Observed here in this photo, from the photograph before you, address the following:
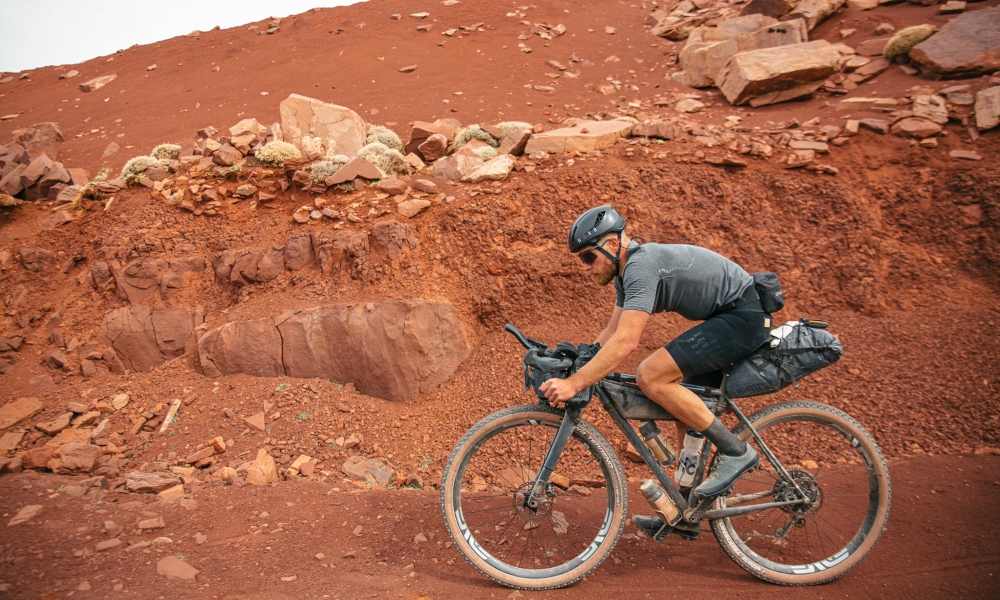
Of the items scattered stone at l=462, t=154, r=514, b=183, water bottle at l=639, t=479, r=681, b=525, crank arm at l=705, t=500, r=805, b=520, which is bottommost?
crank arm at l=705, t=500, r=805, b=520

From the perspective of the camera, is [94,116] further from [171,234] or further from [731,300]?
[731,300]

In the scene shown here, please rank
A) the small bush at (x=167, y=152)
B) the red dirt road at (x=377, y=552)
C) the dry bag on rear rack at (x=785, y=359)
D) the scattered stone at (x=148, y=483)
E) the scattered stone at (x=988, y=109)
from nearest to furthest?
the dry bag on rear rack at (x=785, y=359)
the red dirt road at (x=377, y=552)
the scattered stone at (x=148, y=483)
the scattered stone at (x=988, y=109)
the small bush at (x=167, y=152)

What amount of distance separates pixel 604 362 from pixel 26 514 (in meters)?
4.46

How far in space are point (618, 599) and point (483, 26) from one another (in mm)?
19064

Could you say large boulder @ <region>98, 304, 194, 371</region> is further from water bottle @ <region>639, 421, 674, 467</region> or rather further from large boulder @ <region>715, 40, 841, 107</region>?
large boulder @ <region>715, 40, 841, 107</region>

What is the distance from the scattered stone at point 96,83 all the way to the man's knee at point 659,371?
78.4 ft

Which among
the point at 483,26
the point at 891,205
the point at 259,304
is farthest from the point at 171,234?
the point at 483,26

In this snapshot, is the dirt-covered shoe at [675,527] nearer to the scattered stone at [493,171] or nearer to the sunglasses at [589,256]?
the sunglasses at [589,256]

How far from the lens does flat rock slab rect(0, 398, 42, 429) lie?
6672 mm

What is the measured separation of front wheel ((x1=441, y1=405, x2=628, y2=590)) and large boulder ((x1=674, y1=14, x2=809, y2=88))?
1028cm

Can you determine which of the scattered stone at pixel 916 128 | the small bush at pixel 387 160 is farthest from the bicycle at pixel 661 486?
the small bush at pixel 387 160

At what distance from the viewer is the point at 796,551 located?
362cm

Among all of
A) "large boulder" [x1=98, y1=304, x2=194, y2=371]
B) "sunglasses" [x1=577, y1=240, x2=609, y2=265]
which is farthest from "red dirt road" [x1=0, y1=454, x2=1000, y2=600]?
"large boulder" [x1=98, y1=304, x2=194, y2=371]

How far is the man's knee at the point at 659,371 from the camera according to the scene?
3.13 m
